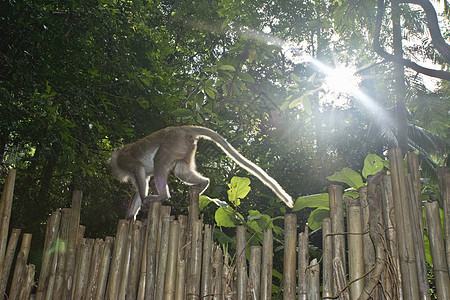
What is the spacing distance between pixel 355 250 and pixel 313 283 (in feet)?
0.84

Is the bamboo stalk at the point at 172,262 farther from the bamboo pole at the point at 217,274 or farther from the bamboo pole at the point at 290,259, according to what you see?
the bamboo pole at the point at 290,259

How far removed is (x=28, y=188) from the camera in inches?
298

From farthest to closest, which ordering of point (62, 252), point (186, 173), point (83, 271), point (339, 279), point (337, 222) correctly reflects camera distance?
point (186, 173), point (62, 252), point (83, 271), point (337, 222), point (339, 279)

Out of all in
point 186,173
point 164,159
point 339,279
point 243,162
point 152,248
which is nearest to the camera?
point 339,279

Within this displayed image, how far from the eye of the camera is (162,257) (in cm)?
248

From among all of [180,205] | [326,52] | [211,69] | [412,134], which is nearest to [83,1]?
[211,69]

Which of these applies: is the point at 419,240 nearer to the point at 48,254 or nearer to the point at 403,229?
the point at 403,229

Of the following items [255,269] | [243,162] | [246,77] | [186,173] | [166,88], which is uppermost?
[166,88]

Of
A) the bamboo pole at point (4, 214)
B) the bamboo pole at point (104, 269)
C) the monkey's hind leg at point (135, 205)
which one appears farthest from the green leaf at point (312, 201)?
the monkey's hind leg at point (135, 205)

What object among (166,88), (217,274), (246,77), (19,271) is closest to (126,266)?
(217,274)

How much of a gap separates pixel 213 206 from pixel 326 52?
9363 millimetres

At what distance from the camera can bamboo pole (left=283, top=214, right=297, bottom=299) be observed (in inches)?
82.4

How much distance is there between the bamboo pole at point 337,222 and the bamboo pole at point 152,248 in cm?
110

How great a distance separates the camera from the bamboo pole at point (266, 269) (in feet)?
7.06
